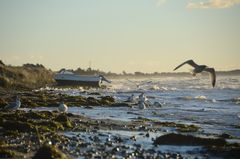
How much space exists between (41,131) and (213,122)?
36.6ft

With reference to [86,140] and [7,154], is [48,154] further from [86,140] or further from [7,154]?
[86,140]

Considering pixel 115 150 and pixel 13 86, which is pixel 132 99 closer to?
pixel 13 86

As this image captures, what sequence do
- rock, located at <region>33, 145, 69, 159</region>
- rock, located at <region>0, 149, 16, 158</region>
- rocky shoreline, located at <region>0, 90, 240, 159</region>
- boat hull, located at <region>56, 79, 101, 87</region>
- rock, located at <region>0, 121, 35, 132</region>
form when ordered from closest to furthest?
rock, located at <region>33, 145, 69, 159</region> → rock, located at <region>0, 149, 16, 158</region> → rocky shoreline, located at <region>0, 90, 240, 159</region> → rock, located at <region>0, 121, 35, 132</region> → boat hull, located at <region>56, 79, 101, 87</region>

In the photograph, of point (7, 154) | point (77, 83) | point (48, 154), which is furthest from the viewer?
point (77, 83)

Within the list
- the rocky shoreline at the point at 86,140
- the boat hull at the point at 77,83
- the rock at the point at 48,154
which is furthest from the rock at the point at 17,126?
→ the boat hull at the point at 77,83

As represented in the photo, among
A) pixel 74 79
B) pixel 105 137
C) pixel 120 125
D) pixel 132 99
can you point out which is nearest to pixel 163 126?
pixel 120 125

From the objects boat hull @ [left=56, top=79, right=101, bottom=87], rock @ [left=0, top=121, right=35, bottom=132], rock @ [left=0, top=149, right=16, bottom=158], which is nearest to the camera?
rock @ [left=0, top=149, right=16, bottom=158]

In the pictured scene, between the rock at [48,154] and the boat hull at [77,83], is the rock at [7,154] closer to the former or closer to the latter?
the rock at [48,154]

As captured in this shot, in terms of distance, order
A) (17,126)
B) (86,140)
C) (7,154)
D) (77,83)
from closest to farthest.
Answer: (7,154)
(86,140)
(17,126)
(77,83)

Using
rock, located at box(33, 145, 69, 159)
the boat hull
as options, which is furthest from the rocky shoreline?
the boat hull

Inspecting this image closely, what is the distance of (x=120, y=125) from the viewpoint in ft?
71.6

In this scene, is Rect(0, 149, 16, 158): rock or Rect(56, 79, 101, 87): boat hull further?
Rect(56, 79, 101, 87): boat hull

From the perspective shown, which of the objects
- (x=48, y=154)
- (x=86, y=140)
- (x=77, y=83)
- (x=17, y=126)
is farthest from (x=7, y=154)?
(x=77, y=83)

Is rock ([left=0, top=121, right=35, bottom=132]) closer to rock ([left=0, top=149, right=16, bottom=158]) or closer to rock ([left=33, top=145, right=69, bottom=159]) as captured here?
rock ([left=0, top=149, right=16, bottom=158])
